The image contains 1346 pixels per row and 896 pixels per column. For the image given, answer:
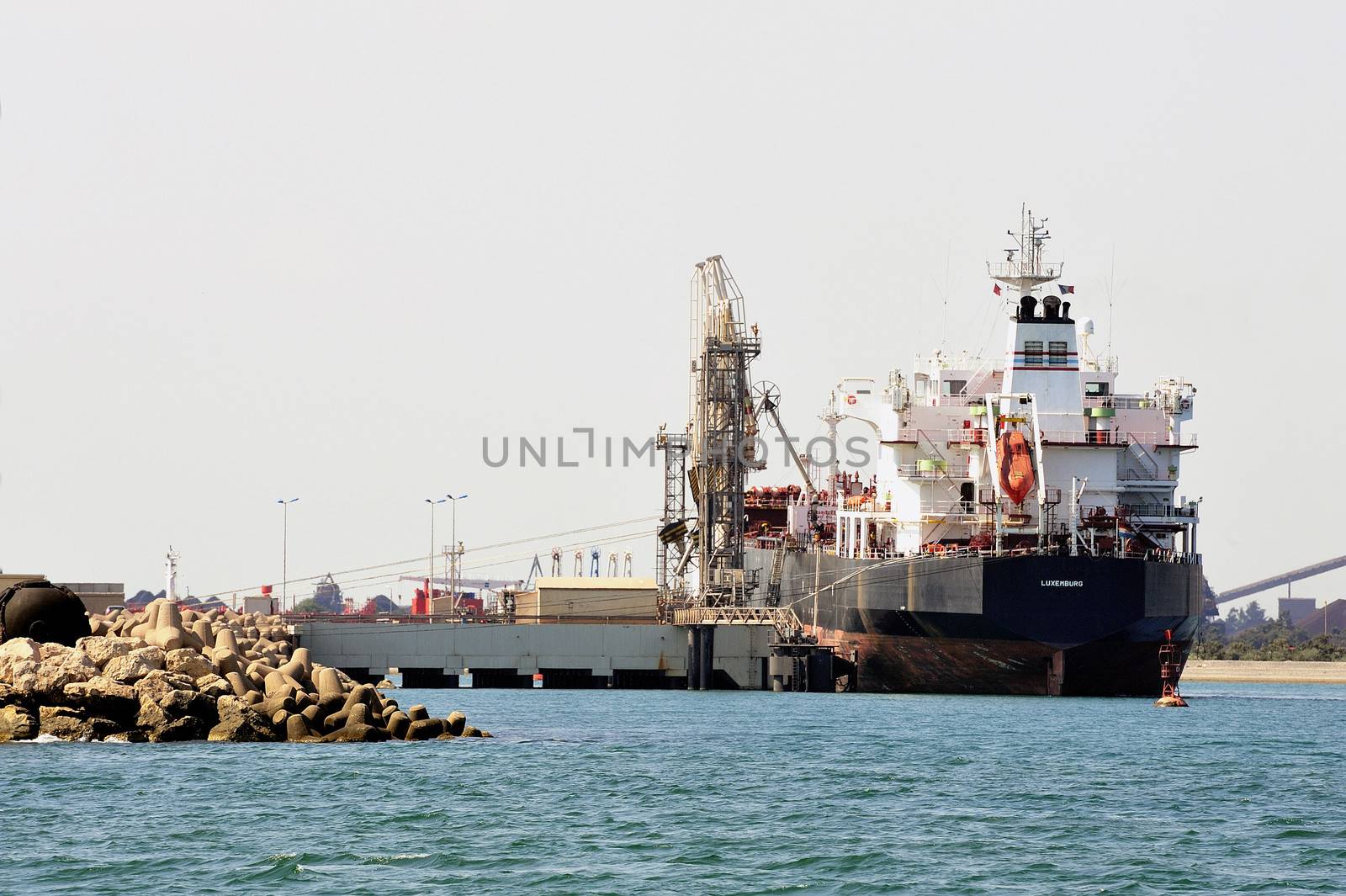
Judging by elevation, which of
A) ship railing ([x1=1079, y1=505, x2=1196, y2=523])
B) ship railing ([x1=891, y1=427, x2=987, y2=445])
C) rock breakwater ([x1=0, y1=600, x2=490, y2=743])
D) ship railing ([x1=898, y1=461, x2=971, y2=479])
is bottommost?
rock breakwater ([x1=0, y1=600, x2=490, y2=743])

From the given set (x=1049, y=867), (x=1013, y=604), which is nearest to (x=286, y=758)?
(x=1049, y=867)

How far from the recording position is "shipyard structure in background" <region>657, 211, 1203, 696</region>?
5803 cm

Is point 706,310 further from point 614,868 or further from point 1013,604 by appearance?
point 614,868

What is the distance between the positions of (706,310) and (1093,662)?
2531 centimetres

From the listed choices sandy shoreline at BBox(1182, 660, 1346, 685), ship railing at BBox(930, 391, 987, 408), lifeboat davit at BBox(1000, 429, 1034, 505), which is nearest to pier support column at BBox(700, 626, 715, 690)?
ship railing at BBox(930, 391, 987, 408)

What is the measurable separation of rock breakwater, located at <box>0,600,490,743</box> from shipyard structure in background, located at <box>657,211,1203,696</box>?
67.5 ft

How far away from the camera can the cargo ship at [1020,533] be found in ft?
190

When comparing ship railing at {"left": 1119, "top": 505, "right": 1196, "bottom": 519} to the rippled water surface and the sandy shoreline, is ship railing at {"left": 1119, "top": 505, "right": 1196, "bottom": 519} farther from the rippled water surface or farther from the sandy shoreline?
the sandy shoreline

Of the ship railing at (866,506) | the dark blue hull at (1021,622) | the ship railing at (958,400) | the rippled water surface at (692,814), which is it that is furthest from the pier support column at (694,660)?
the rippled water surface at (692,814)

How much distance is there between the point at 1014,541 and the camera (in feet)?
202

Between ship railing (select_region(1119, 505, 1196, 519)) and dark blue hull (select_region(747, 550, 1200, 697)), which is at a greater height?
ship railing (select_region(1119, 505, 1196, 519))

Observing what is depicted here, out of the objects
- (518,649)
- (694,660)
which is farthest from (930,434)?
(518,649)

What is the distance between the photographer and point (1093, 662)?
5862 centimetres

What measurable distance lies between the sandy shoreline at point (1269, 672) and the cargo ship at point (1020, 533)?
55310 millimetres
